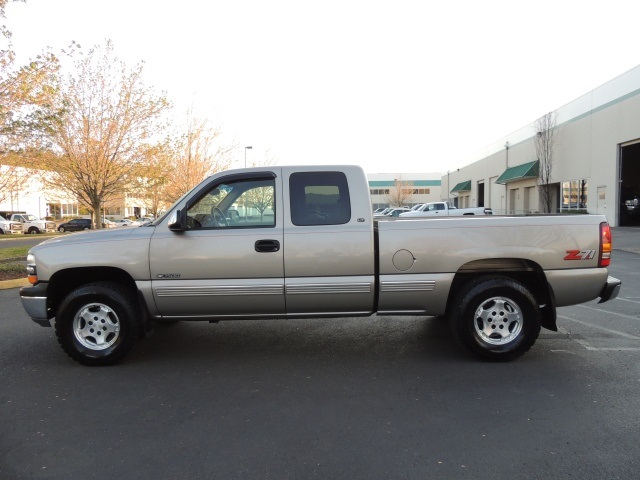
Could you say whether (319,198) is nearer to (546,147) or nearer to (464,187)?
(546,147)

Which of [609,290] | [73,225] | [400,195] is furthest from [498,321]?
[400,195]

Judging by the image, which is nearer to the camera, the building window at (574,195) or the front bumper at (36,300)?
the front bumper at (36,300)

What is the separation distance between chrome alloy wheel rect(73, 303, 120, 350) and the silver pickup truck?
0.01 meters

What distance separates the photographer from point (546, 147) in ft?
108

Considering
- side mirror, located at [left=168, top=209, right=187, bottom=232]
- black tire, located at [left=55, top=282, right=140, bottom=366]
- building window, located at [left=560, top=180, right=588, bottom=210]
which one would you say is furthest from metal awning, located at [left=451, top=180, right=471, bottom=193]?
black tire, located at [left=55, top=282, right=140, bottom=366]

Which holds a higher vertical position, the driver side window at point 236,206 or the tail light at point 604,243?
the driver side window at point 236,206

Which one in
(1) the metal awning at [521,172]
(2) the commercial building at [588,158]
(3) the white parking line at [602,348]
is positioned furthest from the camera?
(1) the metal awning at [521,172]

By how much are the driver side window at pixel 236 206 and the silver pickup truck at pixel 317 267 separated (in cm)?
2

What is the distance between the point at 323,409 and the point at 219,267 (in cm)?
183

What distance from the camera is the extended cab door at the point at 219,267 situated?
473 centimetres

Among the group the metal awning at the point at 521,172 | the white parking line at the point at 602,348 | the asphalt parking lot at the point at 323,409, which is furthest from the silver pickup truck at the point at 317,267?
the metal awning at the point at 521,172

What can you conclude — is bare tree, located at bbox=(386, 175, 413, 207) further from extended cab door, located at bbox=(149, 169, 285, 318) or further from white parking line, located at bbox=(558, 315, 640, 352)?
extended cab door, located at bbox=(149, 169, 285, 318)

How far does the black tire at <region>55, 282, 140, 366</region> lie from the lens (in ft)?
15.7

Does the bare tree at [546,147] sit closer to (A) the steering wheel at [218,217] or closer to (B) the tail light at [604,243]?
(B) the tail light at [604,243]
